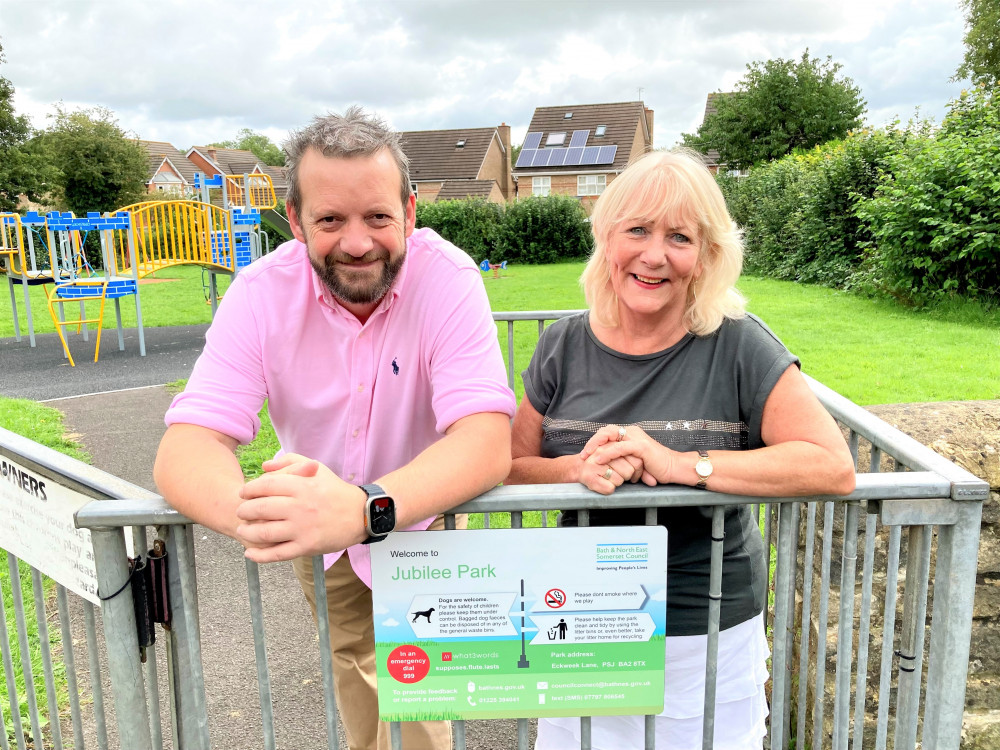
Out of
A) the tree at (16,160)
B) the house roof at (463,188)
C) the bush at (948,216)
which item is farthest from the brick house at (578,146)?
the bush at (948,216)

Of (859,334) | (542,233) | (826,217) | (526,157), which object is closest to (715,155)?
(526,157)

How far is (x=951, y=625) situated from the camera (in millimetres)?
1617

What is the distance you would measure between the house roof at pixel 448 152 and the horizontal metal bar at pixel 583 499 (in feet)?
170

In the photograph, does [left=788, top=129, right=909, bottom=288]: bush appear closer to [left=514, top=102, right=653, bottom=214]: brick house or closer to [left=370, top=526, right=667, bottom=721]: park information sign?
Result: [left=370, top=526, right=667, bottom=721]: park information sign

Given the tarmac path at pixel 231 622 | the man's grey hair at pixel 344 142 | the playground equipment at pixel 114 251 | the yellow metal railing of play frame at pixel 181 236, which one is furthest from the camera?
the yellow metal railing of play frame at pixel 181 236

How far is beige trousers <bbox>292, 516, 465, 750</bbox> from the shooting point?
2363 mm

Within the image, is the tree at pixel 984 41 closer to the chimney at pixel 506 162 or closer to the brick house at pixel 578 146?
the brick house at pixel 578 146

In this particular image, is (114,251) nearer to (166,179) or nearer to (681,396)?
(681,396)

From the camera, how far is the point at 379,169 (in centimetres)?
189

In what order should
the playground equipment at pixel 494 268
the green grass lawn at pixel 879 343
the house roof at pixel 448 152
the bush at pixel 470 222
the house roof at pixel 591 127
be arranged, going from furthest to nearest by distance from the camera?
1. the house roof at pixel 448 152
2. the house roof at pixel 591 127
3. the bush at pixel 470 222
4. the playground equipment at pixel 494 268
5. the green grass lawn at pixel 879 343

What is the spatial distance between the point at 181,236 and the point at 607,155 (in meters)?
41.0

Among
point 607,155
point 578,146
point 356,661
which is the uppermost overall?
point 578,146

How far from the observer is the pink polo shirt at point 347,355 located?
1.95 metres

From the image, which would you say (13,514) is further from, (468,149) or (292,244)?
(468,149)
